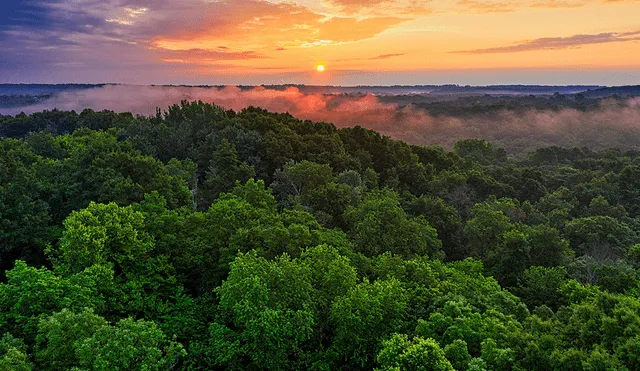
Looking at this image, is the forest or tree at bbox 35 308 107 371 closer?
tree at bbox 35 308 107 371

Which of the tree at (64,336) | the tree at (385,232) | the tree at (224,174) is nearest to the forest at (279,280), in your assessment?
the tree at (64,336)

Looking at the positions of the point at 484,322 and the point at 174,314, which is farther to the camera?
the point at 174,314

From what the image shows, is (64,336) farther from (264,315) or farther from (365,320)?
(365,320)

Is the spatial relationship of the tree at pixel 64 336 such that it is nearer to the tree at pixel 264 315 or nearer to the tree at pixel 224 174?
the tree at pixel 264 315

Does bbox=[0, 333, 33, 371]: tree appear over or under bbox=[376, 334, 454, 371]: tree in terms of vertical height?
over

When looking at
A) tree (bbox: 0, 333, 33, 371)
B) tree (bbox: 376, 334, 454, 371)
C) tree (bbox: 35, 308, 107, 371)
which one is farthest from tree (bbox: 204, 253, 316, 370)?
tree (bbox: 0, 333, 33, 371)

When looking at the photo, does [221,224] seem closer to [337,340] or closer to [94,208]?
[94,208]

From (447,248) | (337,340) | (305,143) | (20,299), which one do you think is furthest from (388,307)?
(305,143)

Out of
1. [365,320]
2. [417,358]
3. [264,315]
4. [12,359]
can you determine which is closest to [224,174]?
[264,315]

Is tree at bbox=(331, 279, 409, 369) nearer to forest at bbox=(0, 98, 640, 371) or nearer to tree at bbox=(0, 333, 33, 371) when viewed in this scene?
forest at bbox=(0, 98, 640, 371)
